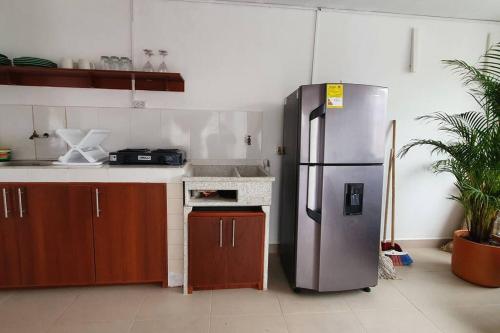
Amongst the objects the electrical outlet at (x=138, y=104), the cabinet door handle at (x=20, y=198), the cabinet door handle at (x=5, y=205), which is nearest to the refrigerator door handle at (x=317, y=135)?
the electrical outlet at (x=138, y=104)

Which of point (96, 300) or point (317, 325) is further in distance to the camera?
point (96, 300)

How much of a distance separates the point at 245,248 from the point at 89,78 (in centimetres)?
201

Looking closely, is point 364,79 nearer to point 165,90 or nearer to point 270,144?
point 270,144

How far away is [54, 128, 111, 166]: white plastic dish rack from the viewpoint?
2055mm

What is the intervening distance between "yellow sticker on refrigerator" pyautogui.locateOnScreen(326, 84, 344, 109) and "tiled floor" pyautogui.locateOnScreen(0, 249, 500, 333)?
148cm

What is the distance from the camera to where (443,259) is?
2.75 meters

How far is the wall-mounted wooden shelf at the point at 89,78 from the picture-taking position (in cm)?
217

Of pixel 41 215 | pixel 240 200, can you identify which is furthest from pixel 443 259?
pixel 41 215

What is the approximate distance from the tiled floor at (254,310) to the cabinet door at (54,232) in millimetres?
199

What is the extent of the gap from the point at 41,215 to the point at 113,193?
1.76 feet

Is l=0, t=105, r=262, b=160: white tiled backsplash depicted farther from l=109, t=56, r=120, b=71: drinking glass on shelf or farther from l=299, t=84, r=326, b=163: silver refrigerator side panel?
l=299, t=84, r=326, b=163: silver refrigerator side panel

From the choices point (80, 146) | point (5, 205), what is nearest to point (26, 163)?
point (5, 205)

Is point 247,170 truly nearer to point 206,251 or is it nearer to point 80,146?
point 206,251

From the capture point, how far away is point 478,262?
7.34ft
